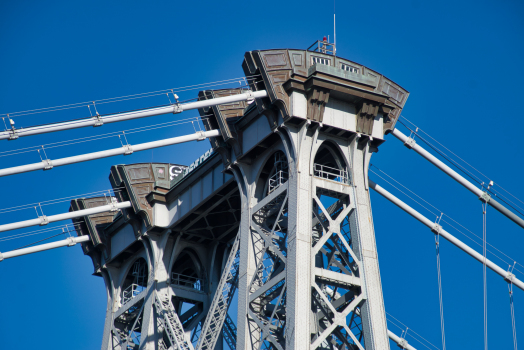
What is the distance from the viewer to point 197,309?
6150 cm

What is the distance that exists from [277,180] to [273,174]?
4.05ft

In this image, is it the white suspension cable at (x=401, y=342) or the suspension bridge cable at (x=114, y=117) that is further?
the white suspension cable at (x=401, y=342)

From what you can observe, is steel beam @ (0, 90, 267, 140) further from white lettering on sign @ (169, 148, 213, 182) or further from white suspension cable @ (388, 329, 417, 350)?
white suspension cable @ (388, 329, 417, 350)

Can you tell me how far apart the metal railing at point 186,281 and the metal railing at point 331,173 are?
43.3ft

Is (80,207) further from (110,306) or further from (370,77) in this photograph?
(370,77)

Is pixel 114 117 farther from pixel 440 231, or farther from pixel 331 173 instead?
pixel 440 231

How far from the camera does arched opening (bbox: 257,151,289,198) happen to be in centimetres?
4941

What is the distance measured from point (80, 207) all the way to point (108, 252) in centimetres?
337

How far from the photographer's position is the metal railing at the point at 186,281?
202 ft

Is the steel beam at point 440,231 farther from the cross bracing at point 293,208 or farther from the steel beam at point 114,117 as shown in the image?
the steel beam at point 114,117

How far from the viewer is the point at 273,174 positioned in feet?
166

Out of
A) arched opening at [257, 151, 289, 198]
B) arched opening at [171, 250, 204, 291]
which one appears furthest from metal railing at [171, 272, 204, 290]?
arched opening at [257, 151, 289, 198]

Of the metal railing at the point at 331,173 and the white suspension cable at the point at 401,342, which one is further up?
the metal railing at the point at 331,173

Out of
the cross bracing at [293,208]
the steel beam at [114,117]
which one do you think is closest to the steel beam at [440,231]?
the cross bracing at [293,208]
